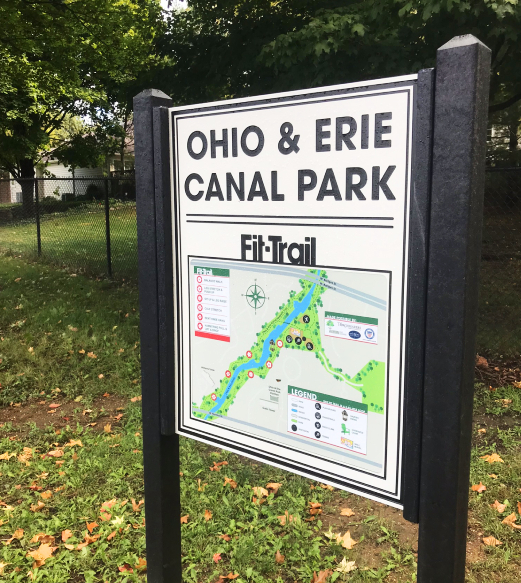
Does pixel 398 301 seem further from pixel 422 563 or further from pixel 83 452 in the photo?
pixel 83 452

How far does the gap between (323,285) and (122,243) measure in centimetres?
967

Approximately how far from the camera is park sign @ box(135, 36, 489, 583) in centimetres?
151

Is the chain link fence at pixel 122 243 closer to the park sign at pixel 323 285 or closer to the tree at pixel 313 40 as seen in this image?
the tree at pixel 313 40

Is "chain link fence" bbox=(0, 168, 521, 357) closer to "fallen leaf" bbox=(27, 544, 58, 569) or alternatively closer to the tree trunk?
the tree trunk

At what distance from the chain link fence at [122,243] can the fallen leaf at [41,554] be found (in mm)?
4891

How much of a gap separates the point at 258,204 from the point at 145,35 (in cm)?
811

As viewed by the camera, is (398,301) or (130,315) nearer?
(398,301)

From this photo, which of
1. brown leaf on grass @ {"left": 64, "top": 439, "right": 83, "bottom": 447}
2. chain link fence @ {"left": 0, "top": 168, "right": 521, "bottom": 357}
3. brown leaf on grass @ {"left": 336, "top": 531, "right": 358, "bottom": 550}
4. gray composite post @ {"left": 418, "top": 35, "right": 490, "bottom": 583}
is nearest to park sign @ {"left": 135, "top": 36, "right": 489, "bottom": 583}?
gray composite post @ {"left": 418, "top": 35, "right": 490, "bottom": 583}

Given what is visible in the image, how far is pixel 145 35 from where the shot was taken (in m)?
8.84

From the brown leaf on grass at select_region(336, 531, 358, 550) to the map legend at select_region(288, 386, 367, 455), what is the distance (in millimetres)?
1410

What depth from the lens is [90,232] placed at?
1145 centimetres

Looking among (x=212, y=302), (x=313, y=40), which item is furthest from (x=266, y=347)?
(x=313, y=40)

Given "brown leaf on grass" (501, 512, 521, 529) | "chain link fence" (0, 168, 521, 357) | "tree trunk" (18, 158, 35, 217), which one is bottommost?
"brown leaf on grass" (501, 512, 521, 529)

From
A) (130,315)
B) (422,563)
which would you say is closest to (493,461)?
(422,563)
